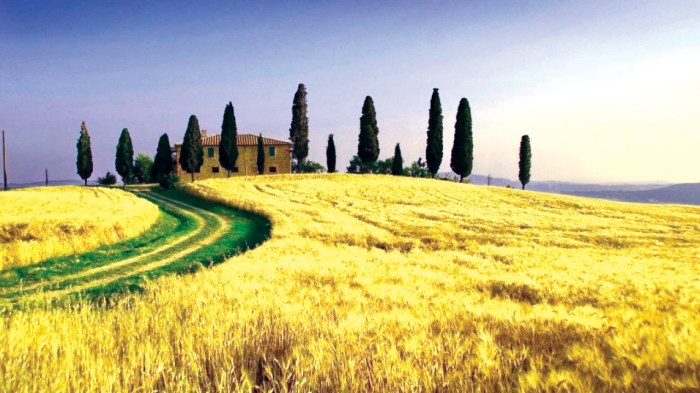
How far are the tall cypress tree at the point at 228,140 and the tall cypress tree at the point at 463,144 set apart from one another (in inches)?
1638

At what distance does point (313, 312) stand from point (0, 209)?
3227 cm

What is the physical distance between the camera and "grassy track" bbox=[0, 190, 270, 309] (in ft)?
37.4

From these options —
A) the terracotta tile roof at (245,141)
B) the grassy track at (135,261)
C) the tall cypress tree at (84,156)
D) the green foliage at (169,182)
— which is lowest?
the grassy track at (135,261)

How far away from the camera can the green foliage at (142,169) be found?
90688 mm

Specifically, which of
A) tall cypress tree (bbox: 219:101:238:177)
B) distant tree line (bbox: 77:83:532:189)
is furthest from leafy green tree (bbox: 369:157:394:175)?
tall cypress tree (bbox: 219:101:238:177)

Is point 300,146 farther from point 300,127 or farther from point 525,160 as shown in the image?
point 525,160

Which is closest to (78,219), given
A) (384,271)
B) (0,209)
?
(0,209)

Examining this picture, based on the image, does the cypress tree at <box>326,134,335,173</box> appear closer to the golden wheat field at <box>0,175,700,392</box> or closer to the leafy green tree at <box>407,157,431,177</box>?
the leafy green tree at <box>407,157,431,177</box>

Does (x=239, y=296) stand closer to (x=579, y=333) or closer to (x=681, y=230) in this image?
(x=579, y=333)

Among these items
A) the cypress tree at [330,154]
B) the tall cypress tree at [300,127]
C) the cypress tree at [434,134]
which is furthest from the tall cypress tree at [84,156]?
the cypress tree at [434,134]

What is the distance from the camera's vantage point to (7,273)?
1344 cm

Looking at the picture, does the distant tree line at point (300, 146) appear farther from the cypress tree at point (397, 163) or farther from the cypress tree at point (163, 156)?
the cypress tree at point (397, 163)

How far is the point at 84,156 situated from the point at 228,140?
30.0 m

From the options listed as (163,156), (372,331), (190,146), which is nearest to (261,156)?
(190,146)
